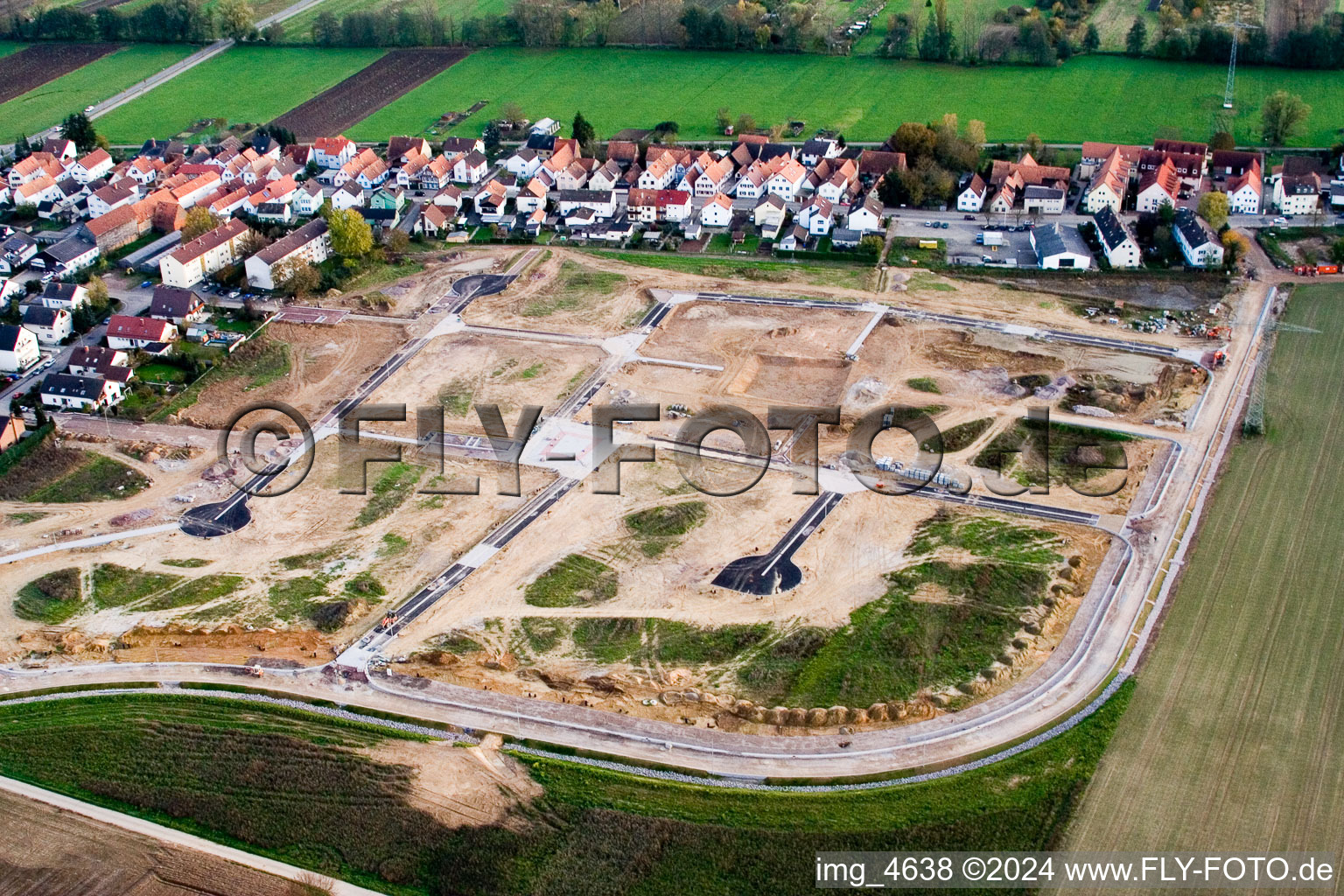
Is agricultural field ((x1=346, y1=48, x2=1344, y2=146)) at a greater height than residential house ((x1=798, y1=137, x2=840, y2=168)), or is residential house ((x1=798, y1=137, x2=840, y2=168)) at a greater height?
agricultural field ((x1=346, y1=48, x2=1344, y2=146))

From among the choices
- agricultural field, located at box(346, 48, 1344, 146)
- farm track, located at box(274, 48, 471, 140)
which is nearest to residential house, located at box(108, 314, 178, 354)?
farm track, located at box(274, 48, 471, 140)

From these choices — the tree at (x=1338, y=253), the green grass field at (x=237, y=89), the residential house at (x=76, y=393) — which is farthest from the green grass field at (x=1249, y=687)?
the green grass field at (x=237, y=89)

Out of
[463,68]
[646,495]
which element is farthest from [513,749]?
[463,68]

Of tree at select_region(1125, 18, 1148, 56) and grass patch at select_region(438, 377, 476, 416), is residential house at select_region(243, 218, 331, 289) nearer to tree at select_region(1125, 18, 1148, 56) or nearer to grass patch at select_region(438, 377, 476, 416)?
grass patch at select_region(438, 377, 476, 416)

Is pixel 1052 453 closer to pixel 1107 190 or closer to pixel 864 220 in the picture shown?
pixel 864 220

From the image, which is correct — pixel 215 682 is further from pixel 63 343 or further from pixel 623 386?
pixel 63 343

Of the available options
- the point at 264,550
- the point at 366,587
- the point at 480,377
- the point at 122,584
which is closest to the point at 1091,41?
the point at 480,377
